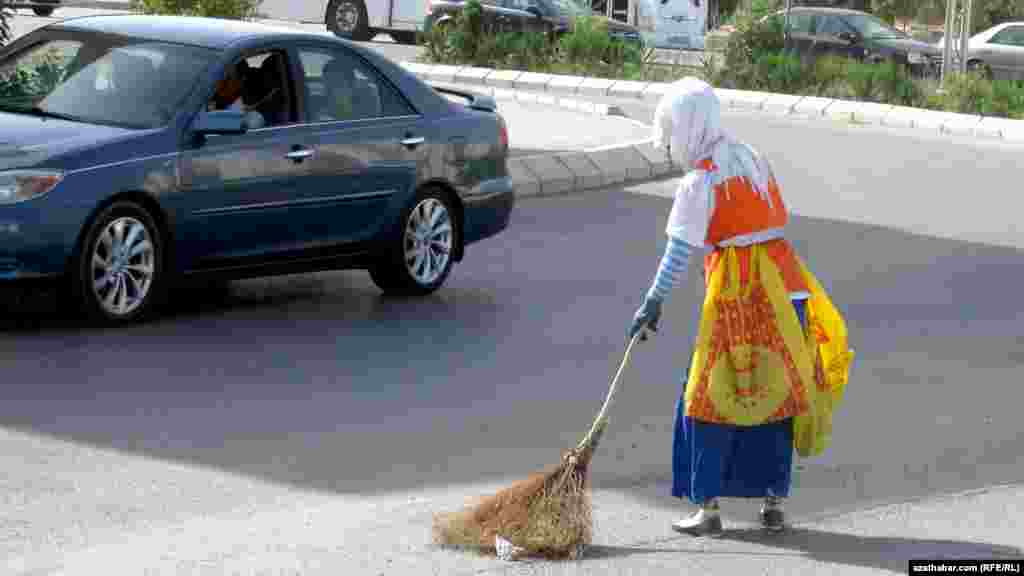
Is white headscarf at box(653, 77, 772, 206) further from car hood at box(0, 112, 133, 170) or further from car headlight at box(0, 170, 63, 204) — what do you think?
car hood at box(0, 112, 133, 170)

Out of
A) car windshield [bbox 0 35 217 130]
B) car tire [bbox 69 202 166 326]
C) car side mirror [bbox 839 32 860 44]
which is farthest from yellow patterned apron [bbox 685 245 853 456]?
car side mirror [bbox 839 32 860 44]

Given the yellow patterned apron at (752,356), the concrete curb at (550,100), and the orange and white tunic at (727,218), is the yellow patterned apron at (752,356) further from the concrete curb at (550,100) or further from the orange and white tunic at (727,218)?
the concrete curb at (550,100)

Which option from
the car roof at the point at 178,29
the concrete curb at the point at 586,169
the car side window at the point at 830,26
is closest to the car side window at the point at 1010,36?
the car side window at the point at 830,26

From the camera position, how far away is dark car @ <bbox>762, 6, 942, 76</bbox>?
3148cm

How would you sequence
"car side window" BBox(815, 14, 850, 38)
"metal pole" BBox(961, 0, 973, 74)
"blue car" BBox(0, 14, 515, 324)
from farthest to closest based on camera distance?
1. "car side window" BBox(815, 14, 850, 38)
2. "metal pole" BBox(961, 0, 973, 74)
3. "blue car" BBox(0, 14, 515, 324)

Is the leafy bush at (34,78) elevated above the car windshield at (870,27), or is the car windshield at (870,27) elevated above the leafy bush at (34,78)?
the leafy bush at (34,78)

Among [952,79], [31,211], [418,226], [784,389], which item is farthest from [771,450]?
[952,79]

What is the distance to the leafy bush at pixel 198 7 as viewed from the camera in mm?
22703

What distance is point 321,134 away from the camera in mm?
12016

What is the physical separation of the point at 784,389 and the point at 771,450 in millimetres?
230

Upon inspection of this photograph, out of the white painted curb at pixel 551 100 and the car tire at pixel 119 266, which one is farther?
the white painted curb at pixel 551 100

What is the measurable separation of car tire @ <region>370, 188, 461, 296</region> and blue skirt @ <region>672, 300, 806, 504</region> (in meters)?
5.36

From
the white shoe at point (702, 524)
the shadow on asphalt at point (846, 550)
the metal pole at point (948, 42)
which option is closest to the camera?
the shadow on asphalt at point (846, 550)

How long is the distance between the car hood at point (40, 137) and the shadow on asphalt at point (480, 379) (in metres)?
0.87
